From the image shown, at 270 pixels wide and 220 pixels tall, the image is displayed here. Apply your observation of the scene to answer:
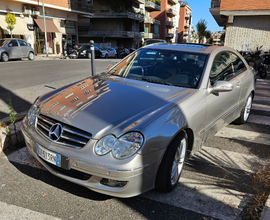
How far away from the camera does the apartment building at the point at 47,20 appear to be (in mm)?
26484

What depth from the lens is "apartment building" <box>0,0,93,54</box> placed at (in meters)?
26.5

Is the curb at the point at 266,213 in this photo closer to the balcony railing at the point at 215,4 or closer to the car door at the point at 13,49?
the car door at the point at 13,49

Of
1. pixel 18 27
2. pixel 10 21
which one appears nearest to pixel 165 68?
pixel 10 21

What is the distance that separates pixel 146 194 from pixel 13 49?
60.6ft

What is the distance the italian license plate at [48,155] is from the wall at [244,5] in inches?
860

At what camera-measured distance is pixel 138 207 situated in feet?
8.66

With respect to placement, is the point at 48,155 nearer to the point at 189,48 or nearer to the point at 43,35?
the point at 189,48

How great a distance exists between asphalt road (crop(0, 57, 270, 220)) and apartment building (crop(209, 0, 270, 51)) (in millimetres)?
19909

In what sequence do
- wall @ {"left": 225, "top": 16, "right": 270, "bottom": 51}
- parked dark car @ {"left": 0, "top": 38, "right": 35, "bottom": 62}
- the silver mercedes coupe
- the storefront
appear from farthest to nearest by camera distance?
the storefront < wall @ {"left": 225, "top": 16, "right": 270, "bottom": 51} < parked dark car @ {"left": 0, "top": 38, "right": 35, "bottom": 62} < the silver mercedes coupe

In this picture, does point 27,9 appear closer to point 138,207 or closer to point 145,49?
point 145,49

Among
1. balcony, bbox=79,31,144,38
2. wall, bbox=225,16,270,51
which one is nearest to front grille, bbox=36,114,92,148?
wall, bbox=225,16,270,51

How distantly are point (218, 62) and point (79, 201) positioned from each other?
2769 mm

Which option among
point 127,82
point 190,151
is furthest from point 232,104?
point 127,82

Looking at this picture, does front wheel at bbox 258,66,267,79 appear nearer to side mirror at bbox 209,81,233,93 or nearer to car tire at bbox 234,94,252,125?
car tire at bbox 234,94,252,125
